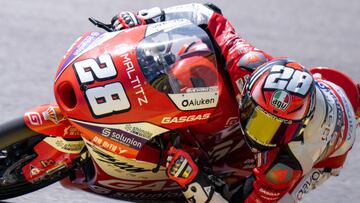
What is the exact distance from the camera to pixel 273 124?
3.74m

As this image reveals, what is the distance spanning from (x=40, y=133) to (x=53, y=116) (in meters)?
0.13

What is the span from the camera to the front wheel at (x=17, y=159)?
4.11m

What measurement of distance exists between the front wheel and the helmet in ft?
3.20

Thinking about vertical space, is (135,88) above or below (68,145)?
above

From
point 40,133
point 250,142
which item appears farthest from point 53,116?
point 250,142

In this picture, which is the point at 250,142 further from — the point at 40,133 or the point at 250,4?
the point at 250,4

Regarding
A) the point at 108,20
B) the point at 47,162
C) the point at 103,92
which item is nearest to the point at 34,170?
the point at 47,162

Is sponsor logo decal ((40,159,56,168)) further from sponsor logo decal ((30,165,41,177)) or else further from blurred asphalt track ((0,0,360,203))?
blurred asphalt track ((0,0,360,203))

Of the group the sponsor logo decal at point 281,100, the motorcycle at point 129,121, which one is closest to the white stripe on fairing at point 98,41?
the motorcycle at point 129,121

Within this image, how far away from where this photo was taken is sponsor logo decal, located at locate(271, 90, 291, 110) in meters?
3.69

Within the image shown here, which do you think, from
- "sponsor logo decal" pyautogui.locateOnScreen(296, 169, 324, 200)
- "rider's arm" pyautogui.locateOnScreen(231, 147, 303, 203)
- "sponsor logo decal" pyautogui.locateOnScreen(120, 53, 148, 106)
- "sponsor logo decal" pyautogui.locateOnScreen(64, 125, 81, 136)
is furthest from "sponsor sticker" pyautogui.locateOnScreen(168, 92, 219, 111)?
"sponsor logo decal" pyautogui.locateOnScreen(296, 169, 324, 200)

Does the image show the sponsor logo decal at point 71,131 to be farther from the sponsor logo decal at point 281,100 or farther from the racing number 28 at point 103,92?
the sponsor logo decal at point 281,100

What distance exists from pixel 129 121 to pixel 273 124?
2.03 ft

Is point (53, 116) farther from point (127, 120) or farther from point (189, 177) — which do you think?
point (189, 177)
